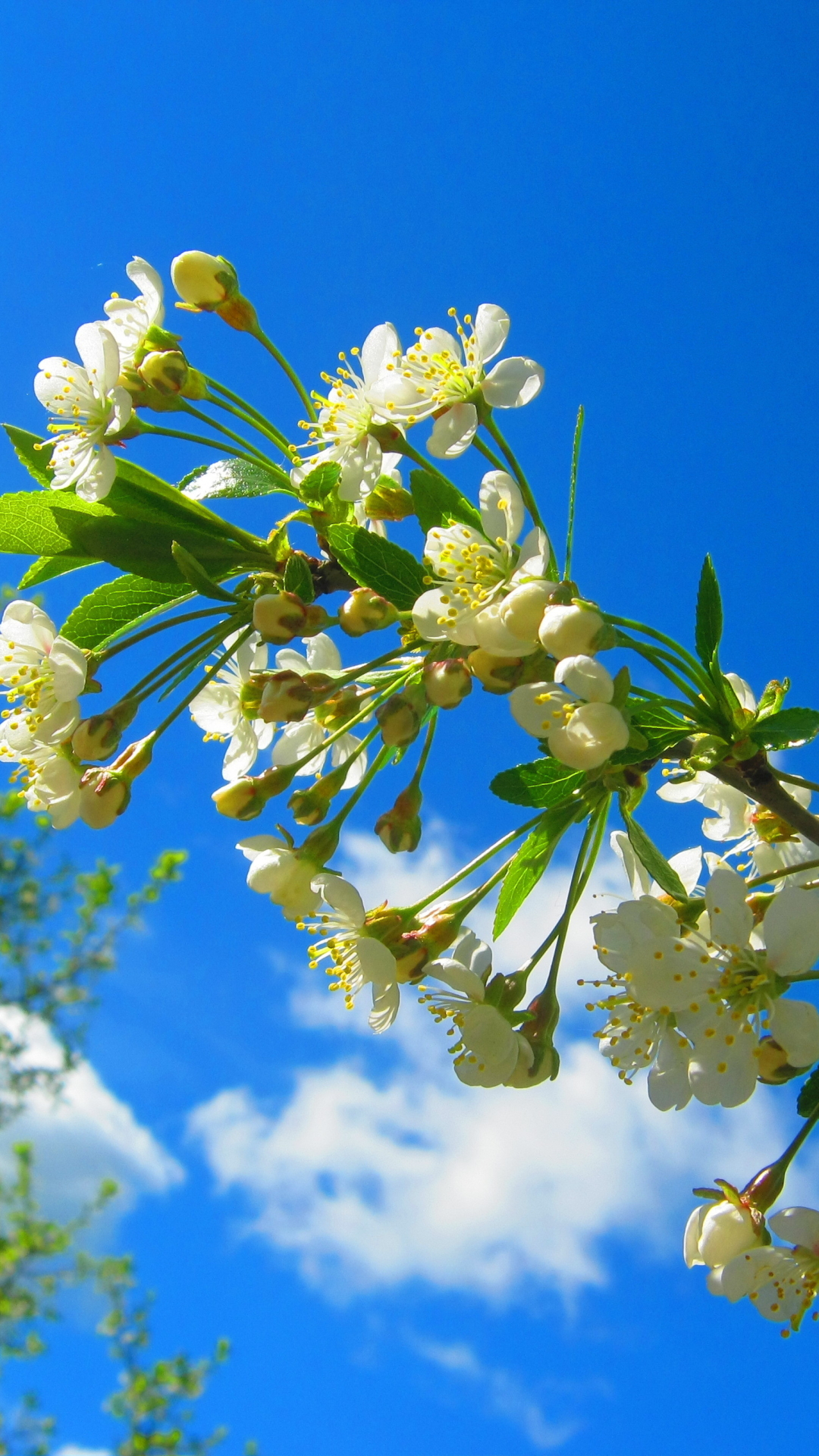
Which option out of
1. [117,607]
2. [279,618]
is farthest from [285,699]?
[117,607]

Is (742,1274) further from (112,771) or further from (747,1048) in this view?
(112,771)

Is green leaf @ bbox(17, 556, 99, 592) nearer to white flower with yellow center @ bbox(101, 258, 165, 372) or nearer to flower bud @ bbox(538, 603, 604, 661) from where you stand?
white flower with yellow center @ bbox(101, 258, 165, 372)

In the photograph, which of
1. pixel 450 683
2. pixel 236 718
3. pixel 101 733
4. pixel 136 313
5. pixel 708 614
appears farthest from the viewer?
pixel 236 718

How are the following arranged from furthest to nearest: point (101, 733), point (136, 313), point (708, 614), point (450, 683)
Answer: point (136, 313) → point (101, 733) → point (708, 614) → point (450, 683)

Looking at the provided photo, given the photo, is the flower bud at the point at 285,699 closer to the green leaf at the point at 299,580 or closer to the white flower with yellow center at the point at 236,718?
the green leaf at the point at 299,580

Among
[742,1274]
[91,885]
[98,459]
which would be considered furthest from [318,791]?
[91,885]

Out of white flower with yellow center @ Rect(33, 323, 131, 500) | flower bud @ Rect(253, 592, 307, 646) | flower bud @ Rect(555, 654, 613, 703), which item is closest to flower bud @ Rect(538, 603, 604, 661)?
flower bud @ Rect(555, 654, 613, 703)

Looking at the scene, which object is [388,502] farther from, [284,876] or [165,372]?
[284,876]
